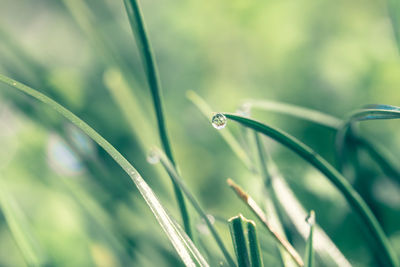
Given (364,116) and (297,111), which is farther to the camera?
(297,111)

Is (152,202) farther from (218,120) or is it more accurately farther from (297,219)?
(297,219)

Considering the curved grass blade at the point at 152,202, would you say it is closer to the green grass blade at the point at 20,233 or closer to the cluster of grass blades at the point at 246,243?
the cluster of grass blades at the point at 246,243

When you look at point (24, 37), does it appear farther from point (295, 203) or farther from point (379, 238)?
point (379, 238)

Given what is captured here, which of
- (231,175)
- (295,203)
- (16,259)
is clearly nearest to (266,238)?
(295,203)

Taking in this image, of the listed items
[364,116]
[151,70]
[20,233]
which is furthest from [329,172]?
[20,233]

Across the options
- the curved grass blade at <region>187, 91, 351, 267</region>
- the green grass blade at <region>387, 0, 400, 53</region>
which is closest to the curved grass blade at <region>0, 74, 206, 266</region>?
the curved grass blade at <region>187, 91, 351, 267</region>

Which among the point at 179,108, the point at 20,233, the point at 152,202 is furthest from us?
the point at 179,108
